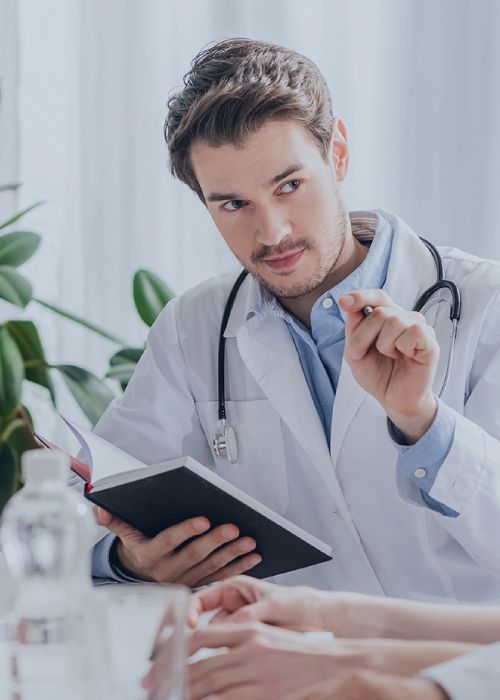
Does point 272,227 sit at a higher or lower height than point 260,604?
higher

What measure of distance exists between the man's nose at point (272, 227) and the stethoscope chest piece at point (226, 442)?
30 centimetres

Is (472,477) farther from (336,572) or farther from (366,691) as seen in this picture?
(366,691)

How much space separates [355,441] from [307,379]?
17 centimetres

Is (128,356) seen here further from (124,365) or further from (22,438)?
(22,438)

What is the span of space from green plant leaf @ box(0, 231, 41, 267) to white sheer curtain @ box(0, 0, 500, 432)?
1.76 feet

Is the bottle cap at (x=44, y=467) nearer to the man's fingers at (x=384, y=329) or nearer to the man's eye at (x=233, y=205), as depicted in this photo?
the man's fingers at (x=384, y=329)

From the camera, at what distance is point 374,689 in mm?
717

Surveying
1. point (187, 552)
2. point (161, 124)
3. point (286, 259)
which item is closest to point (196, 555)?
point (187, 552)

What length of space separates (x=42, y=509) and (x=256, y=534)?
558 mm

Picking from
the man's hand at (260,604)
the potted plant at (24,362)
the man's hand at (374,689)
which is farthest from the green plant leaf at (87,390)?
the man's hand at (374,689)

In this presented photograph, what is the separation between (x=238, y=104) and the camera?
1.60 m

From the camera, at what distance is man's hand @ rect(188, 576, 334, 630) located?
100 cm

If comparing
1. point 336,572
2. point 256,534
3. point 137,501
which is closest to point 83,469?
point 137,501

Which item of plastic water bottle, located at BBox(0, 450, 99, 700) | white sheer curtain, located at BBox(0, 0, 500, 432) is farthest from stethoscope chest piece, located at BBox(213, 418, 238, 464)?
white sheer curtain, located at BBox(0, 0, 500, 432)
